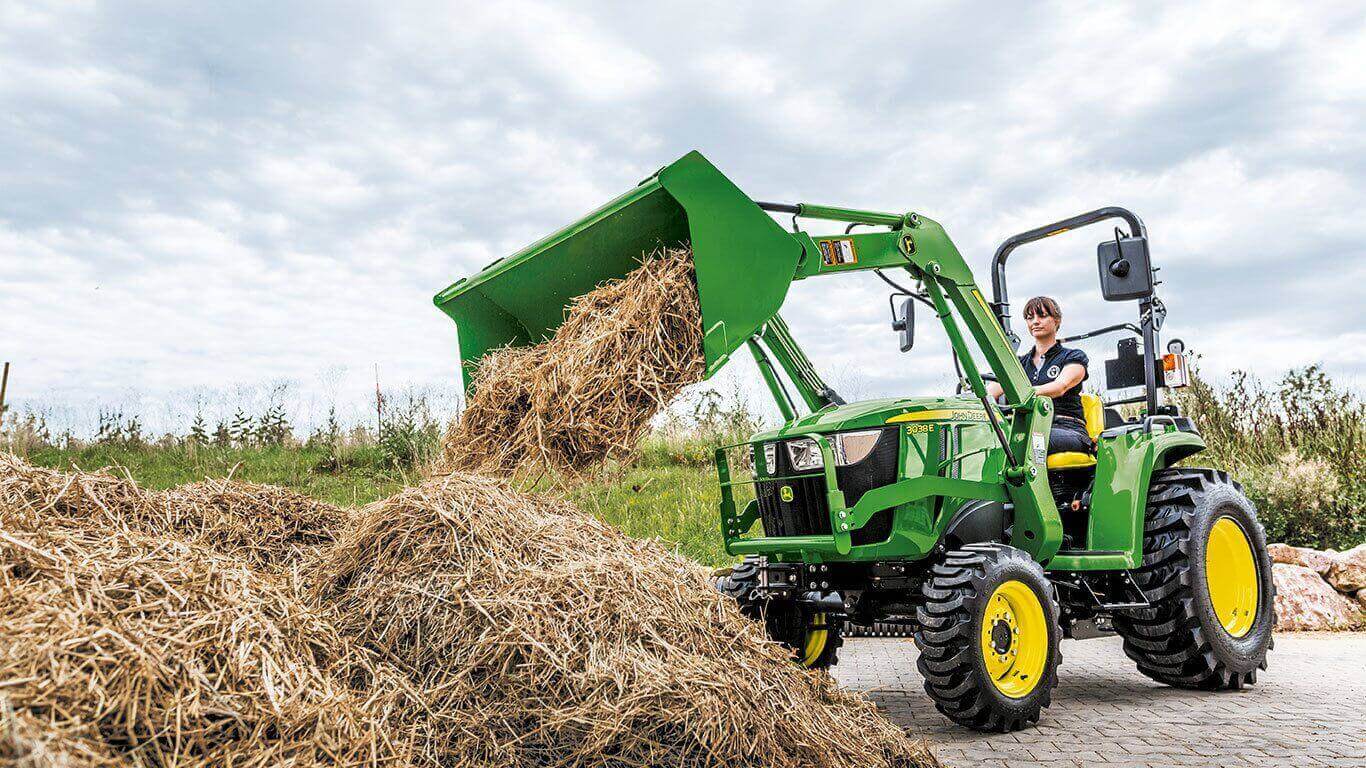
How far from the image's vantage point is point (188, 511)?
4469 millimetres

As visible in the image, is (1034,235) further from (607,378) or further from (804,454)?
(607,378)

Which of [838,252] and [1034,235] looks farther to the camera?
[1034,235]

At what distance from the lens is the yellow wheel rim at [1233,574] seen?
6.43 metres

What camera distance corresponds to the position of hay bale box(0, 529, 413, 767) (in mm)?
2553

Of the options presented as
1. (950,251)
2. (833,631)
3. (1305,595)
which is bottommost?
(1305,595)

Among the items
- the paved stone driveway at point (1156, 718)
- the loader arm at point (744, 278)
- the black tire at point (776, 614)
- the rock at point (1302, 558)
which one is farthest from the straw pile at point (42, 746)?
the rock at point (1302, 558)

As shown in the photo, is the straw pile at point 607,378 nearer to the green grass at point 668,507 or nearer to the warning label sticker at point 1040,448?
the warning label sticker at point 1040,448

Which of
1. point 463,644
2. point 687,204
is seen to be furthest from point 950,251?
point 463,644

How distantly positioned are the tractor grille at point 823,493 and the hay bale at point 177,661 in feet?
8.26

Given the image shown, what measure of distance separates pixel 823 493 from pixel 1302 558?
6.64 metres

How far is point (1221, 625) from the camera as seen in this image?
6031 millimetres

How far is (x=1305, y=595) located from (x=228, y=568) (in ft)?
29.8

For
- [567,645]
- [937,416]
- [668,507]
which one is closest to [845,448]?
[937,416]

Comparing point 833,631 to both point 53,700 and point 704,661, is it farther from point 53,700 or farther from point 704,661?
point 53,700
